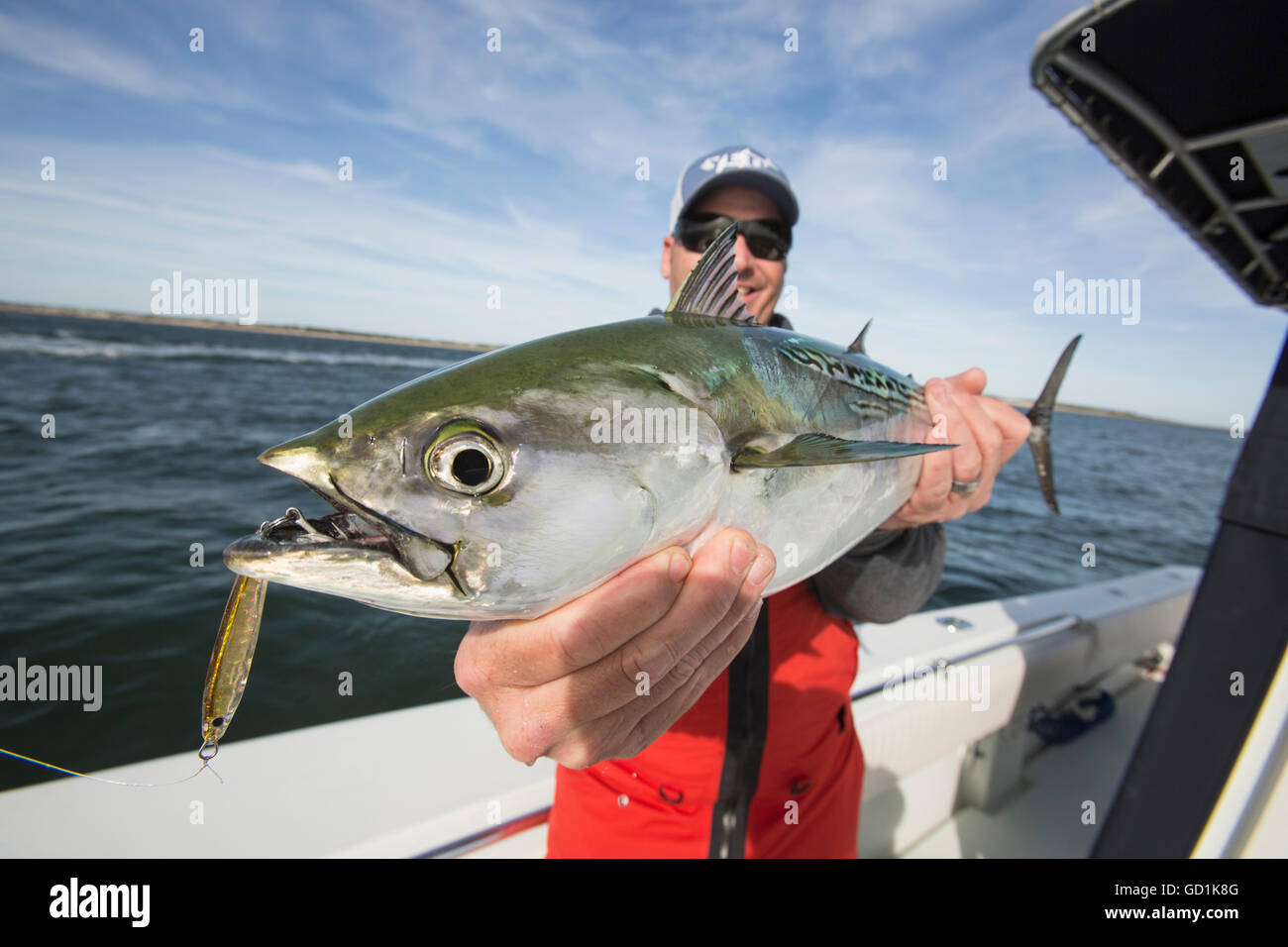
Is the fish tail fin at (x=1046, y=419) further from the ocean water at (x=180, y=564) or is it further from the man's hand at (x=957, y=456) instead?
the ocean water at (x=180, y=564)

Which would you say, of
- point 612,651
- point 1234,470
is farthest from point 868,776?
point 612,651

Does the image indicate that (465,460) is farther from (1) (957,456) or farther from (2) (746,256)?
(2) (746,256)

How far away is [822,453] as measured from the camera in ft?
4.93

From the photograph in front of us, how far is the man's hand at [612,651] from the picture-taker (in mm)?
1362

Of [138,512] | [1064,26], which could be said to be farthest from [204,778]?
[138,512]

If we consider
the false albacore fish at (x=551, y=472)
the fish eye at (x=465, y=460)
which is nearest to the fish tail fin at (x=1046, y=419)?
the false albacore fish at (x=551, y=472)

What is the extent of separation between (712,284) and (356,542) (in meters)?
1.32

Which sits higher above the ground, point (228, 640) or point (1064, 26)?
point (1064, 26)

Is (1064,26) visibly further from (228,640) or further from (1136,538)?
(1136,538)

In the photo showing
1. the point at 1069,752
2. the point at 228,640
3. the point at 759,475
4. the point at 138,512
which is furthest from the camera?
the point at 138,512

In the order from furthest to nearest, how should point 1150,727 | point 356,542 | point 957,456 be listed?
point 1150,727, point 957,456, point 356,542

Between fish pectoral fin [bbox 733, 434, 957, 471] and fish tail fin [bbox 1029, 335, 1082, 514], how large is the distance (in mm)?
2299

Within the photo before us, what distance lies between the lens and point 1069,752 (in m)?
5.46
